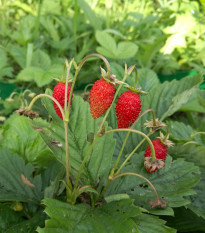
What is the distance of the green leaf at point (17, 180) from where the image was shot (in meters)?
0.74

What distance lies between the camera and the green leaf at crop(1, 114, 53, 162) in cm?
84

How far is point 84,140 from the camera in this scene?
701 millimetres

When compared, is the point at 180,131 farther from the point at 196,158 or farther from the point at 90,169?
the point at 90,169

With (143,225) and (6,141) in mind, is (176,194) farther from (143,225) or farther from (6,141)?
(6,141)

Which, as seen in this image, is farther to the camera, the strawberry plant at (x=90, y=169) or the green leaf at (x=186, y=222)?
the green leaf at (x=186, y=222)

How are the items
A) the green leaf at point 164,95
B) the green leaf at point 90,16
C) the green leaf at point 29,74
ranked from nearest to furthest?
the green leaf at point 164,95
the green leaf at point 29,74
the green leaf at point 90,16

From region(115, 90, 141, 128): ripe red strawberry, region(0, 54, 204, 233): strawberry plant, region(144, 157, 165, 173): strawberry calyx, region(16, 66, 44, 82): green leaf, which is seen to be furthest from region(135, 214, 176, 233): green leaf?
region(16, 66, 44, 82): green leaf

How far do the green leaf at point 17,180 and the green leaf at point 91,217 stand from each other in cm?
17

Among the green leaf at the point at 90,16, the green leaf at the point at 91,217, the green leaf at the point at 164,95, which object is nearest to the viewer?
the green leaf at the point at 91,217

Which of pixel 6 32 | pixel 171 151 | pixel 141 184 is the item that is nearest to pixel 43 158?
pixel 141 184

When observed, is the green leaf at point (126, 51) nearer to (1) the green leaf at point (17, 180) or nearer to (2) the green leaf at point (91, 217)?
(1) the green leaf at point (17, 180)

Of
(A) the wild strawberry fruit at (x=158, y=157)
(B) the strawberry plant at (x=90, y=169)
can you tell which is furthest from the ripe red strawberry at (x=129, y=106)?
(A) the wild strawberry fruit at (x=158, y=157)

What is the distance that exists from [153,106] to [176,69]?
1074mm

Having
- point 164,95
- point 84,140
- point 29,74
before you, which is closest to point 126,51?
point 29,74
